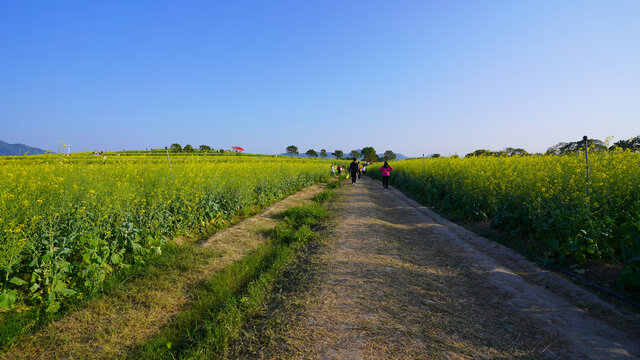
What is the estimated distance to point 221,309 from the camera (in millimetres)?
3424

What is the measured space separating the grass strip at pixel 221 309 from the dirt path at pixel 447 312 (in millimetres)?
667

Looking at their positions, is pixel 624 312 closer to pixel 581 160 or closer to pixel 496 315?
pixel 496 315

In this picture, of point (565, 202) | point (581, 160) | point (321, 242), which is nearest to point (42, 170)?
point (321, 242)

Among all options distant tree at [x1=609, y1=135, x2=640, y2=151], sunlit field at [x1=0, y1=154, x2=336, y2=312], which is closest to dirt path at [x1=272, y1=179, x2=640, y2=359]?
sunlit field at [x1=0, y1=154, x2=336, y2=312]

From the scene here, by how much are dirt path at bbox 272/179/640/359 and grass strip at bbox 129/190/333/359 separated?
2.19 feet

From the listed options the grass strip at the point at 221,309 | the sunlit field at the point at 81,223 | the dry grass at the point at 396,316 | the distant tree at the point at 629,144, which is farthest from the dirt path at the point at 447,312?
the distant tree at the point at 629,144

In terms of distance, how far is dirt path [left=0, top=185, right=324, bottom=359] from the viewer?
9.34ft

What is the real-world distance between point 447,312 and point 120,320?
432cm

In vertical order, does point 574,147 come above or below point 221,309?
above

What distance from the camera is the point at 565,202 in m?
5.36

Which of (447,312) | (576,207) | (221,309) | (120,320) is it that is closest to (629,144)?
(576,207)

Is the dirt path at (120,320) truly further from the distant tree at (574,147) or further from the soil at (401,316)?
the distant tree at (574,147)

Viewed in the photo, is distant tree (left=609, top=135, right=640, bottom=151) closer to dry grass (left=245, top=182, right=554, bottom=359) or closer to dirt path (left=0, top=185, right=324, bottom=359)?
dry grass (left=245, top=182, right=554, bottom=359)

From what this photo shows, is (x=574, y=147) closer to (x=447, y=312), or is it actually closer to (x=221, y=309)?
(x=447, y=312)
